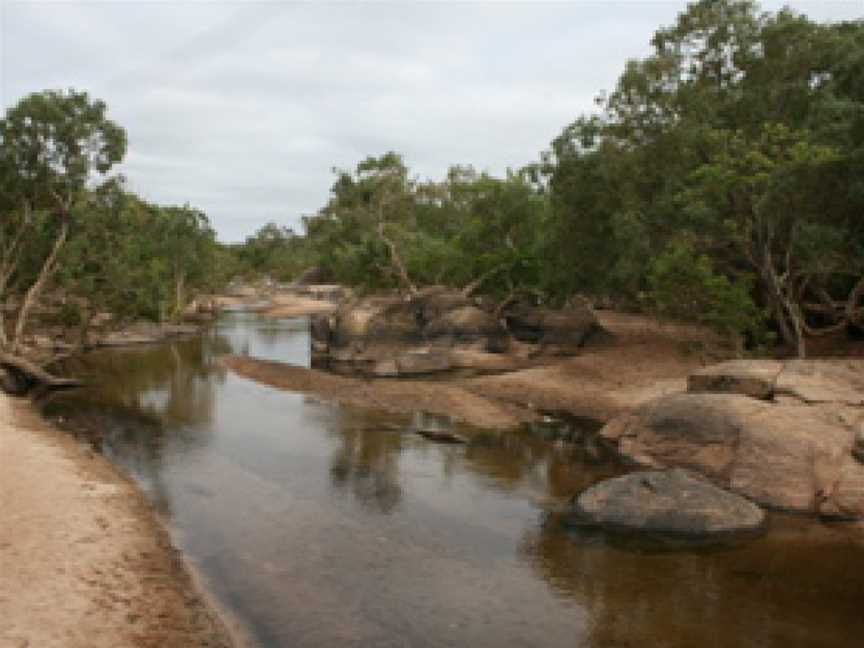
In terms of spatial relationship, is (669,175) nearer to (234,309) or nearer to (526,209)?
(526,209)

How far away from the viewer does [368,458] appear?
2502 cm

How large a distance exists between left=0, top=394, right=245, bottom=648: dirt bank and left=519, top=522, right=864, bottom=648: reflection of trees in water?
697cm

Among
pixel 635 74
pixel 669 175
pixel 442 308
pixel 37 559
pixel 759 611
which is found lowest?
pixel 759 611

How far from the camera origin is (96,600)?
1232 cm

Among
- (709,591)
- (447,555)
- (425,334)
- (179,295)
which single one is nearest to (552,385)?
(425,334)

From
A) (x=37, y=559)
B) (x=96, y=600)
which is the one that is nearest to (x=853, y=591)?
(x=96, y=600)

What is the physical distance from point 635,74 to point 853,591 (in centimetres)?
2713

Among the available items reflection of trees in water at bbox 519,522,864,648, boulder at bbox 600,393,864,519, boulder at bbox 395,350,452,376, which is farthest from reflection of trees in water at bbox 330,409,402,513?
boulder at bbox 395,350,452,376

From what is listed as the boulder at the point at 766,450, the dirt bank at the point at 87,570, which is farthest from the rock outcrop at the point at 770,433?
the dirt bank at the point at 87,570

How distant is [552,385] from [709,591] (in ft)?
74.1

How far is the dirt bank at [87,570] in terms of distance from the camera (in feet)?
37.2

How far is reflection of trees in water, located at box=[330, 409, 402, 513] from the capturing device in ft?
68.9

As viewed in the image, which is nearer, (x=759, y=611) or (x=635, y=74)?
(x=759, y=611)

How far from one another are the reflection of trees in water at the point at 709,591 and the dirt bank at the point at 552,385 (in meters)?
13.9
